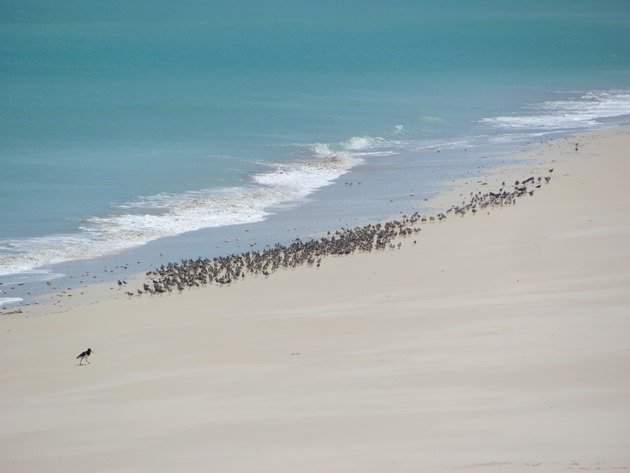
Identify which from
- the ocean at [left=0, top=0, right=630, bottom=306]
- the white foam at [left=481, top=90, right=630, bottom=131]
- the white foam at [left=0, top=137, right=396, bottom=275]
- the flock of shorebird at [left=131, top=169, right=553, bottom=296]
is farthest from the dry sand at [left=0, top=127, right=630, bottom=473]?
the white foam at [left=481, top=90, right=630, bottom=131]

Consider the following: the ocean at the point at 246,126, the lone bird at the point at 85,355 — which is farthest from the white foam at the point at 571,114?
the lone bird at the point at 85,355

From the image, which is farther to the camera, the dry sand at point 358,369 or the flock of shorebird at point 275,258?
the flock of shorebird at point 275,258

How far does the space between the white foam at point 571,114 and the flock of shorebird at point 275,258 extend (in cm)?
1934

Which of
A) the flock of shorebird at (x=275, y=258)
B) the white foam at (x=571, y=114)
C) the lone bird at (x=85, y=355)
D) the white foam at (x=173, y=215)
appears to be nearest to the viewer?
the lone bird at (x=85, y=355)

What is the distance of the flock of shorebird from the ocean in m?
1.62

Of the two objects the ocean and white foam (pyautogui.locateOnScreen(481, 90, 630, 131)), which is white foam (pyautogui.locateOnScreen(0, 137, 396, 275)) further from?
white foam (pyautogui.locateOnScreen(481, 90, 630, 131))

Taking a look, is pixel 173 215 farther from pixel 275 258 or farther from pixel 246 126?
pixel 246 126

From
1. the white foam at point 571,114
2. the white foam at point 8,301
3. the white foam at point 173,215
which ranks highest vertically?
the white foam at point 571,114

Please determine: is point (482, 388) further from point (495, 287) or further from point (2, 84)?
point (2, 84)

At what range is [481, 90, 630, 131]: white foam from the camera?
140 feet

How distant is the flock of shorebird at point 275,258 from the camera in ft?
65.2

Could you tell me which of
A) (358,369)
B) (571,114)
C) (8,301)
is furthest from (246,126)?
(358,369)

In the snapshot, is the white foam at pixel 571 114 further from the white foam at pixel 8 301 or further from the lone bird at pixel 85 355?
the lone bird at pixel 85 355

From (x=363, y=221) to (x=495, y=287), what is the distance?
9252mm
